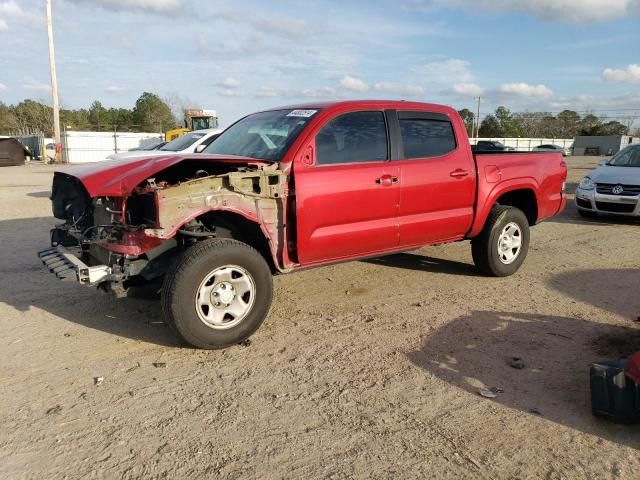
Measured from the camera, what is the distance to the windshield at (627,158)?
10656mm

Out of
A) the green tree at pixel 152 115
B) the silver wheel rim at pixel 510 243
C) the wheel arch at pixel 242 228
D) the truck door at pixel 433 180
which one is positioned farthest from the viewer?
the green tree at pixel 152 115

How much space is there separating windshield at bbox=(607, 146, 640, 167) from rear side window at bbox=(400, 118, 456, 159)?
284 inches

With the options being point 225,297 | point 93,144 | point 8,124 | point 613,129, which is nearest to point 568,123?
point 613,129

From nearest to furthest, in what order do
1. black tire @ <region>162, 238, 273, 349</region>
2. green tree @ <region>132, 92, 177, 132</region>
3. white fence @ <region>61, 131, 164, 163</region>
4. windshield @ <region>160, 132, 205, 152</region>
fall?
black tire @ <region>162, 238, 273, 349</region> → windshield @ <region>160, 132, 205, 152</region> → white fence @ <region>61, 131, 164, 163</region> → green tree @ <region>132, 92, 177, 132</region>

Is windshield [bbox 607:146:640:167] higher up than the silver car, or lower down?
higher up

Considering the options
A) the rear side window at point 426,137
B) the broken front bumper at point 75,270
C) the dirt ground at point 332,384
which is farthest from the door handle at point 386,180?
the broken front bumper at point 75,270

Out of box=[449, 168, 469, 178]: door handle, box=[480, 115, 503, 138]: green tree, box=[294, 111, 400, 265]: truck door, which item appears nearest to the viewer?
box=[294, 111, 400, 265]: truck door

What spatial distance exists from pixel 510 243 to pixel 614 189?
5.33 m


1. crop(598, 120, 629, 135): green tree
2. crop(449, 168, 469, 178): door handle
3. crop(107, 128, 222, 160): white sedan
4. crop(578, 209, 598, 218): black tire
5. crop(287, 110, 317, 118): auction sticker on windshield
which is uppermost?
crop(598, 120, 629, 135): green tree

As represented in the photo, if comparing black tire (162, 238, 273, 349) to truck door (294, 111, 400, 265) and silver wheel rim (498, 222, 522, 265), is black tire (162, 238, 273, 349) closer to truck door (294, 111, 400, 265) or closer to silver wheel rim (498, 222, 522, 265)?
truck door (294, 111, 400, 265)

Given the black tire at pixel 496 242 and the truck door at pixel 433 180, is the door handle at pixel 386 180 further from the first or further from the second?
the black tire at pixel 496 242

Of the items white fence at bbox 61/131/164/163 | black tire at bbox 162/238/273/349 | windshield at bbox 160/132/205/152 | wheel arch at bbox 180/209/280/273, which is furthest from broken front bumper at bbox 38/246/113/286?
white fence at bbox 61/131/164/163

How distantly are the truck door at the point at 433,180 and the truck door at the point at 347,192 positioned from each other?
0.19 metres

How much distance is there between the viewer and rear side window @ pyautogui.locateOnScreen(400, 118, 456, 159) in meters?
5.06
